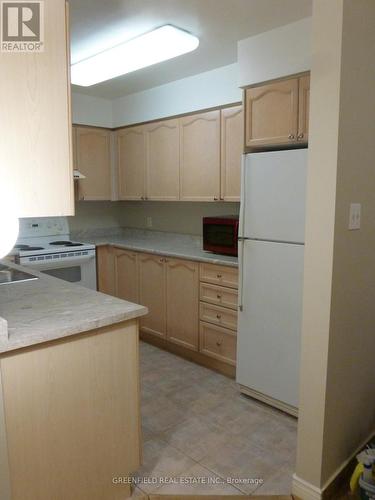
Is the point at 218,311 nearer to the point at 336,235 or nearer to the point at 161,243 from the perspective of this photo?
the point at 161,243

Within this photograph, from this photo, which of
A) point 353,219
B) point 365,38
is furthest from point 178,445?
point 365,38

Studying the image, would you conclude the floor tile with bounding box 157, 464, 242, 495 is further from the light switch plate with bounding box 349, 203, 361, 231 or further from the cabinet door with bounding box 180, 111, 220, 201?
the cabinet door with bounding box 180, 111, 220, 201

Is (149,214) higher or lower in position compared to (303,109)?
lower

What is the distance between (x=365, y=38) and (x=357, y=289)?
1.08 m

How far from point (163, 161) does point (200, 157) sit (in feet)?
1.73

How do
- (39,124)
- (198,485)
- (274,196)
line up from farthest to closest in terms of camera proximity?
(274,196) → (198,485) → (39,124)

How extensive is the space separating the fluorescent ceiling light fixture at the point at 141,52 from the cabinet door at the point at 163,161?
2.80 ft

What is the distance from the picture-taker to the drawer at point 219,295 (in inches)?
114

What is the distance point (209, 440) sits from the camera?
227 centimetres

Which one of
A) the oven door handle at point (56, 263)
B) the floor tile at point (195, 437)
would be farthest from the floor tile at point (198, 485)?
the oven door handle at point (56, 263)

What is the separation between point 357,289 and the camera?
1.81m

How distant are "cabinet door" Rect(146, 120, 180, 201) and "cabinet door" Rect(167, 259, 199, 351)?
0.77 meters

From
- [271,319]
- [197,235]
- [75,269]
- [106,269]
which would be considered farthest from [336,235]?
[106,269]

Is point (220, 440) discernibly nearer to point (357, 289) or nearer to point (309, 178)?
point (357, 289)
